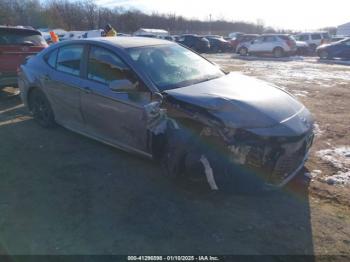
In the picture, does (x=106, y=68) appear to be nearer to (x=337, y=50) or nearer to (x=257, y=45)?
(x=337, y=50)

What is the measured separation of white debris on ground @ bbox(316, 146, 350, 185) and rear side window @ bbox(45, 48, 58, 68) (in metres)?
4.34

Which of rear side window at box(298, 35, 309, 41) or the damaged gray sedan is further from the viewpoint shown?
rear side window at box(298, 35, 309, 41)

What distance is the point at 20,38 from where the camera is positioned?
8406mm

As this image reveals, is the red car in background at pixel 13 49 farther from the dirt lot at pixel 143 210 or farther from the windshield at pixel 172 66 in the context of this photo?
the windshield at pixel 172 66

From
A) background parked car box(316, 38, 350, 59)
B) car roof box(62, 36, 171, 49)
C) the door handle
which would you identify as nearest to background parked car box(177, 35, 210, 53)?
background parked car box(316, 38, 350, 59)

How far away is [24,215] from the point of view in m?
3.38

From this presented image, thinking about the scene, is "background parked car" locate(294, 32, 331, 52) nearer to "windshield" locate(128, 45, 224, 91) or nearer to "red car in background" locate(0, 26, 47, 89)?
"red car in background" locate(0, 26, 47, 89)

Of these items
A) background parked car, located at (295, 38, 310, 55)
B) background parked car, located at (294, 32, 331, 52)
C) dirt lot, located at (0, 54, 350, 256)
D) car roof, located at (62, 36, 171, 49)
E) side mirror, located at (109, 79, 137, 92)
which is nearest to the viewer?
dirt lot, located at (0, 54, 350, 256)

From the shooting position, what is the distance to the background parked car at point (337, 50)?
20594mm

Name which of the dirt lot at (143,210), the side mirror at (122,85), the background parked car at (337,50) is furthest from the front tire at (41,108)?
the background parked car at (337,50)

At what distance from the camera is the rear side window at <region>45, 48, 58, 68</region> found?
5.43m

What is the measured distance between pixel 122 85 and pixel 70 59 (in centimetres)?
163

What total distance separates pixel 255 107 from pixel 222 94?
0.41 meters

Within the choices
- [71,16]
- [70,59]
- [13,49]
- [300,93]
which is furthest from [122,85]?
[71,16]
